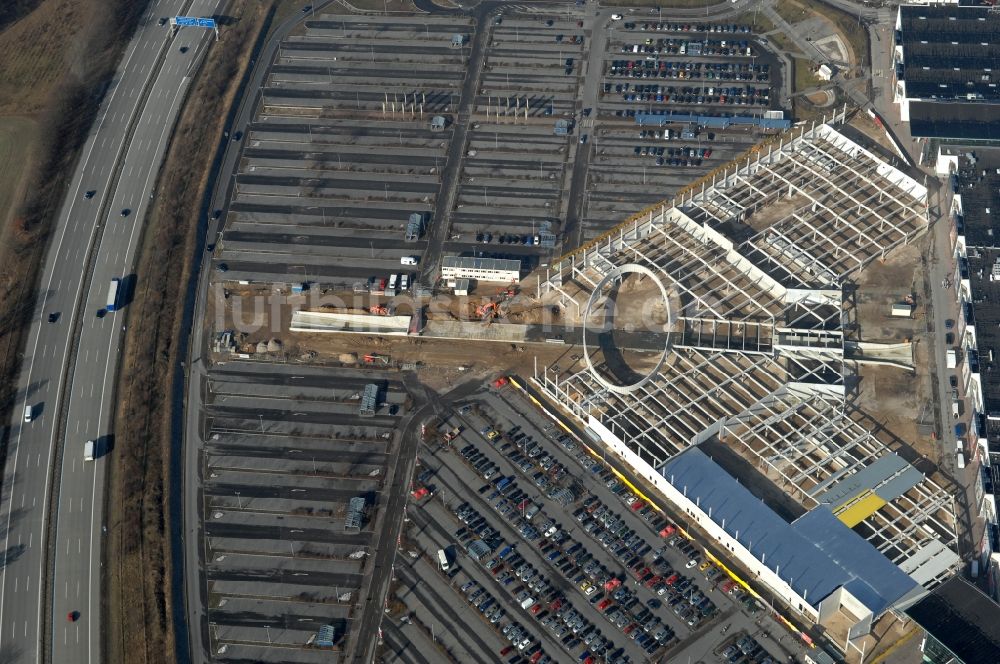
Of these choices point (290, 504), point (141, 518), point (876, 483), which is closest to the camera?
point (876, 483)

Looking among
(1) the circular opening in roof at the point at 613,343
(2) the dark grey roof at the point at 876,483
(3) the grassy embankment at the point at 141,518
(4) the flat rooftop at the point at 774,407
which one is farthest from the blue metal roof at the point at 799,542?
(3) the grassy embankment at the point at 141,518

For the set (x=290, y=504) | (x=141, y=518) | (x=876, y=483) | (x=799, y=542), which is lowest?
(x=799, y=542)

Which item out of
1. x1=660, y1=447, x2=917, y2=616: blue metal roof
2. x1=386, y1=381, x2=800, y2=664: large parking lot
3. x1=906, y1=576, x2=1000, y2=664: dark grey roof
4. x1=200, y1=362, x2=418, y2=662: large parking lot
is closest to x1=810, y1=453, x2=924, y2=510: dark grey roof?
x1=660, y1=447, x2=917, y2=616: blue metal roof

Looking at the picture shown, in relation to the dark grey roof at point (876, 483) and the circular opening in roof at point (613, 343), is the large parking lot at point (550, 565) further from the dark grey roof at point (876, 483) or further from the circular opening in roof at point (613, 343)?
the dark grey roof at point (876, 483)

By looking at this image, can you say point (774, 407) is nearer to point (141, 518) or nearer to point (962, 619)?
point (962, 619)

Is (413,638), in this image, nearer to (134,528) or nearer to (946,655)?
(134,528)

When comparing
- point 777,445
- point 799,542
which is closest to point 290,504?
point 799,542

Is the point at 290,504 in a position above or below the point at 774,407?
below
